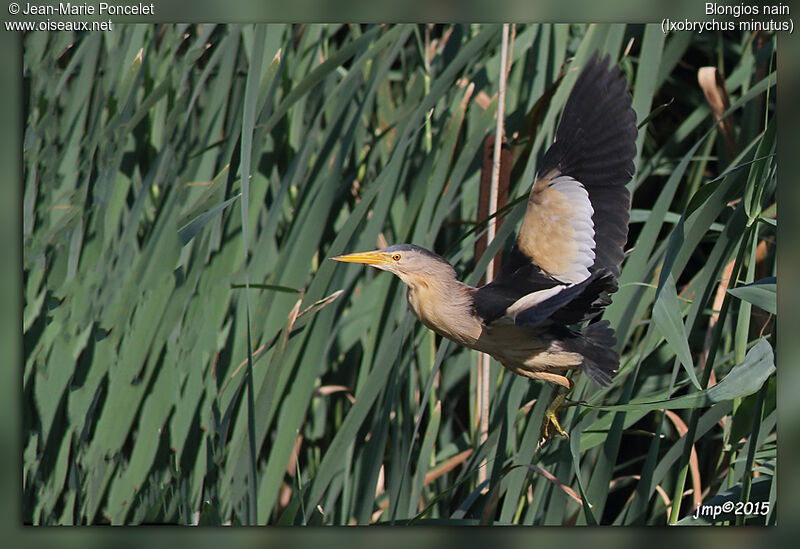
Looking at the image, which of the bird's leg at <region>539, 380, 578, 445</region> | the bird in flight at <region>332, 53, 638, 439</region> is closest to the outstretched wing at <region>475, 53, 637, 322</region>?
the bird in flight at <region>332, 53, 638, 439</region>

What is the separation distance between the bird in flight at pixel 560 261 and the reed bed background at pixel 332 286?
1.4 inches

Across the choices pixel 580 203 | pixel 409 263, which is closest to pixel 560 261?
pixel 580 203

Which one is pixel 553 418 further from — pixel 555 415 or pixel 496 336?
pixel 496 336

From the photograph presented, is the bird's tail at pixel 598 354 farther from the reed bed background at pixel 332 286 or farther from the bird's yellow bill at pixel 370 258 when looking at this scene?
the bird's yellow bill at pixel 370 258

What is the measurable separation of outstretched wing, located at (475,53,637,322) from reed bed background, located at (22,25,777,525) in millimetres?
37

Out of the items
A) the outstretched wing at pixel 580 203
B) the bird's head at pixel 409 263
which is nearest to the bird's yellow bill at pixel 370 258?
the bird's head at pixel 409 263

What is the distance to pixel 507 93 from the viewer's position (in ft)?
3.35

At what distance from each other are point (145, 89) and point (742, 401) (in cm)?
81

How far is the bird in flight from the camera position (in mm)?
917

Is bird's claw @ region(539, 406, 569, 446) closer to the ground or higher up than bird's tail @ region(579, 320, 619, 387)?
closer to the ground

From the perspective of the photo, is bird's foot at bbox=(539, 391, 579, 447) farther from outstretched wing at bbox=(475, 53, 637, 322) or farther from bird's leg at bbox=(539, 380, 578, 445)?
outstretched wing at bbox=(475, 53, 637, 322)

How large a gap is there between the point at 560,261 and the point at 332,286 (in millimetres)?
266

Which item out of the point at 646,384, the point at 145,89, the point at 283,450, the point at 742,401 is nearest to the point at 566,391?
the point at 646,384

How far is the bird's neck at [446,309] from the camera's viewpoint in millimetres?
915
